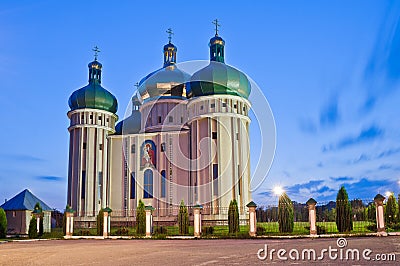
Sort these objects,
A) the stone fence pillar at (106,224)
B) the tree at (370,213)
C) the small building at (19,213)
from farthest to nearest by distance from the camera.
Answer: the small building at (19,213), the stone fence pillar at (106,224), the tree at (370,213)

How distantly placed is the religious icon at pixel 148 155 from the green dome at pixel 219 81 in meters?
5.24

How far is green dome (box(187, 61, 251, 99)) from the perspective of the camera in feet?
101

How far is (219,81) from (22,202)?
16997 millimetres

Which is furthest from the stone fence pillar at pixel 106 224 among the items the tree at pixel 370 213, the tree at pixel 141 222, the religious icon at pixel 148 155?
the tree at pixel 370 213

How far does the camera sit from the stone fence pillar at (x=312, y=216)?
17859 millimetres

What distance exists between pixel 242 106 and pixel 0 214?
55.0ft

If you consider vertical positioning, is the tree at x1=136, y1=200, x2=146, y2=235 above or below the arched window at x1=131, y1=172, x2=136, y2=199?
below

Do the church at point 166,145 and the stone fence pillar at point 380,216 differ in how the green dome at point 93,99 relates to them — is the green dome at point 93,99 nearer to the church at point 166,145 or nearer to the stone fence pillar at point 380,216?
the church at point 166,145

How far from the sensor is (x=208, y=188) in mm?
29594

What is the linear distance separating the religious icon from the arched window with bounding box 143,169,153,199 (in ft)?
1.74

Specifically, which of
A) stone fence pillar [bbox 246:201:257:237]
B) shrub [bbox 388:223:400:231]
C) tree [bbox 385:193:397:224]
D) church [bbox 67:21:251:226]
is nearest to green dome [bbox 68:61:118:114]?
church [bbox 67:21:251:226]

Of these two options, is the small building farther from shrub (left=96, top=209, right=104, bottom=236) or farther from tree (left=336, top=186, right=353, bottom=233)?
tree (left=336, top=186, right=353, bottom=233)

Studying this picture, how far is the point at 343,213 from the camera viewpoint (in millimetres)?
18453

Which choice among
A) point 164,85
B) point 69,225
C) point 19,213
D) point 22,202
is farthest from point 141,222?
point 164,85
